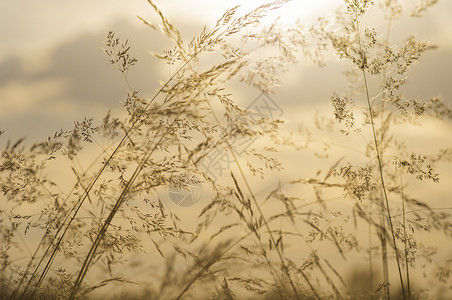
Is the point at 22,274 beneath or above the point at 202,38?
beneath

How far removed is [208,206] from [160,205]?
12.1 inches

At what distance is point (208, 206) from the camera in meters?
2.49

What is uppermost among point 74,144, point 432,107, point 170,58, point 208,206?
point 432,107

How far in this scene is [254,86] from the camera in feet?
8.70

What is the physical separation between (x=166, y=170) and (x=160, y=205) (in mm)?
193

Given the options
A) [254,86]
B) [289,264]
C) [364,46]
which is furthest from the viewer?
[364,46]

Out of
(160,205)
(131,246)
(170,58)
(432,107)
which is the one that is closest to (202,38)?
(170,58)

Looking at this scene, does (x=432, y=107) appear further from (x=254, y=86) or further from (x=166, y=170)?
(x=166, y=170)

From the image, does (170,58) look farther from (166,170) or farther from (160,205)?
(160,205)

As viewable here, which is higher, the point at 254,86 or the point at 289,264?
the point at 254,86

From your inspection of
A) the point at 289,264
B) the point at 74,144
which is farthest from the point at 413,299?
the point at 74,144

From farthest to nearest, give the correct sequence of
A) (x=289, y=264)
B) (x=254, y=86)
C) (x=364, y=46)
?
(x=364, y=46)
(x=254, y=86)
(x=289, y=264)

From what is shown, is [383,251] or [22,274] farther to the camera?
[22,274]

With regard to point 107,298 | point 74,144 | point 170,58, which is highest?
point 170,58
